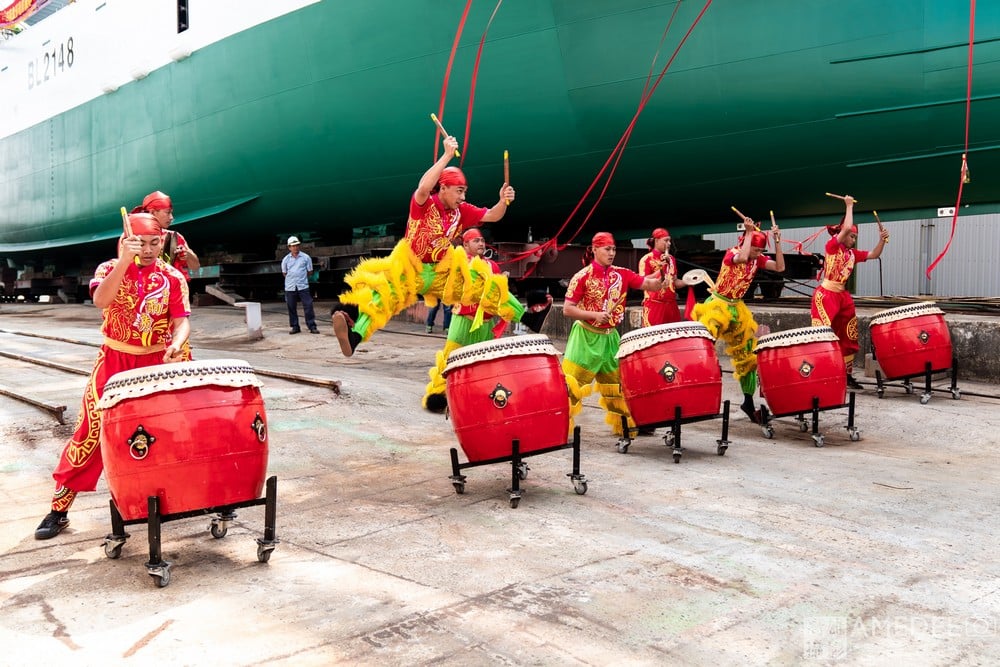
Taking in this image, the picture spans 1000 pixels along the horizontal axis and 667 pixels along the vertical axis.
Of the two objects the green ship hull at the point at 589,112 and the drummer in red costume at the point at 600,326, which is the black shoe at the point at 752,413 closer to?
the drummer in red costume at the point at 600,326

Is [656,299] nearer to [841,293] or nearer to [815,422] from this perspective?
[841,293]

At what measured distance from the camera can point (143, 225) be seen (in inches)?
152

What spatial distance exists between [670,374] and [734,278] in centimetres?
179

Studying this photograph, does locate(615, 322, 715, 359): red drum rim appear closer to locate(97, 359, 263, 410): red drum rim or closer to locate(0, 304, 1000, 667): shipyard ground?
locate(0, 304, 1000, 667): shipyard ground

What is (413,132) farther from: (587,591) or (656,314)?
(587,591)

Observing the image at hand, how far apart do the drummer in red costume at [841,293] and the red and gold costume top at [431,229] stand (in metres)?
4.33

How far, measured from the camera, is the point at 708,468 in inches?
211

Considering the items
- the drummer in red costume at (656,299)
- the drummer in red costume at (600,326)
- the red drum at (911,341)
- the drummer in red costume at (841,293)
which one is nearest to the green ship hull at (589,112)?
the drummer in red costume at (841,293)

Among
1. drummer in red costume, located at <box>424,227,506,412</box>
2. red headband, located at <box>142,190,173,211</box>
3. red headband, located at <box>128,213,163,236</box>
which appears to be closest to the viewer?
red headband, located at <box>128,213,163,236</box>

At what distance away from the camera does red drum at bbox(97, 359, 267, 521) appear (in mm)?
3412

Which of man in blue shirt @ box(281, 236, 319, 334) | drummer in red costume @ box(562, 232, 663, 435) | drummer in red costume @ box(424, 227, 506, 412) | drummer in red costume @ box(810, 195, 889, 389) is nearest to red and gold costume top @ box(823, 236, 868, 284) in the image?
drummer in red costume @ box(810, 195, 889, 389)

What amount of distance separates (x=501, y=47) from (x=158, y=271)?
865cm

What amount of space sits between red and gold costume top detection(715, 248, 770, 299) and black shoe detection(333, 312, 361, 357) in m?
3.23

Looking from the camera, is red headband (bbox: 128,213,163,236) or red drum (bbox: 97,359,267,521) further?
red headband (bbox: 128,213,163,236)
